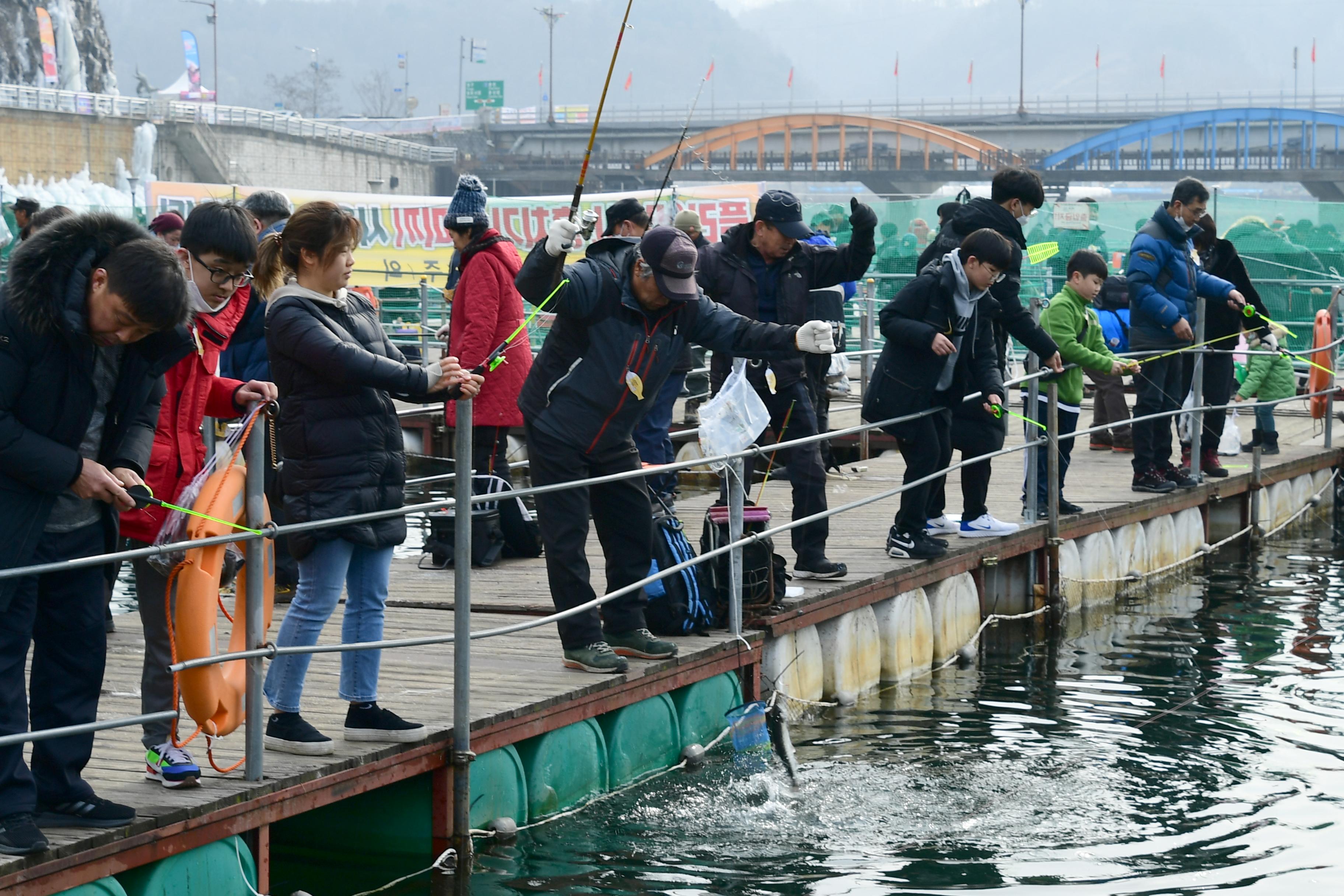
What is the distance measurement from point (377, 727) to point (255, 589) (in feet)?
2.65

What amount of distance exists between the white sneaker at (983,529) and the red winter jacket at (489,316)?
2677 millimetres

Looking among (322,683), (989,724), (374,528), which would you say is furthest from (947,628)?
(374,528)

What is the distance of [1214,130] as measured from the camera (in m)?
68.1

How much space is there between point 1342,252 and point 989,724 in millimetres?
15772

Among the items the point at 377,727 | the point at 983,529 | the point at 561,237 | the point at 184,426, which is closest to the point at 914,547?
the point at 983,529

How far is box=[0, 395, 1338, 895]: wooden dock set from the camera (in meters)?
4.35

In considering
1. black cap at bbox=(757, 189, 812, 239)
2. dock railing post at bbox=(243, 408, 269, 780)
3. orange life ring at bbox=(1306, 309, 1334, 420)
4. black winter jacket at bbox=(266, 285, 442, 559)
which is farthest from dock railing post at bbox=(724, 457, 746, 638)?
orange life ring at bbox=(1306, 309, 1334, 420)

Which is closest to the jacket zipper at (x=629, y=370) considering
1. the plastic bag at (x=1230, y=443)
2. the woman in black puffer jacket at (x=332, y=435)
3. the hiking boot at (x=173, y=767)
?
the woman in black puffer jacket at (x=332, y=435)

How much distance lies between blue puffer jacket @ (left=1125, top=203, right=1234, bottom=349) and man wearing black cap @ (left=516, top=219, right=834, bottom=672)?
191 inches

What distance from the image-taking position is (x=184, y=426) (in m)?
4.68

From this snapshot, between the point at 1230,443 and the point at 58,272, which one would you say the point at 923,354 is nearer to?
the point at 58,272

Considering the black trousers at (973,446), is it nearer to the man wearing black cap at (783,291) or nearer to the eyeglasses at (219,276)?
the man wearing black cap at (783,291)

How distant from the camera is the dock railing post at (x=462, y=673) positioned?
202 inches

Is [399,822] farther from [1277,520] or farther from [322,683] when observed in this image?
[1277,520]
